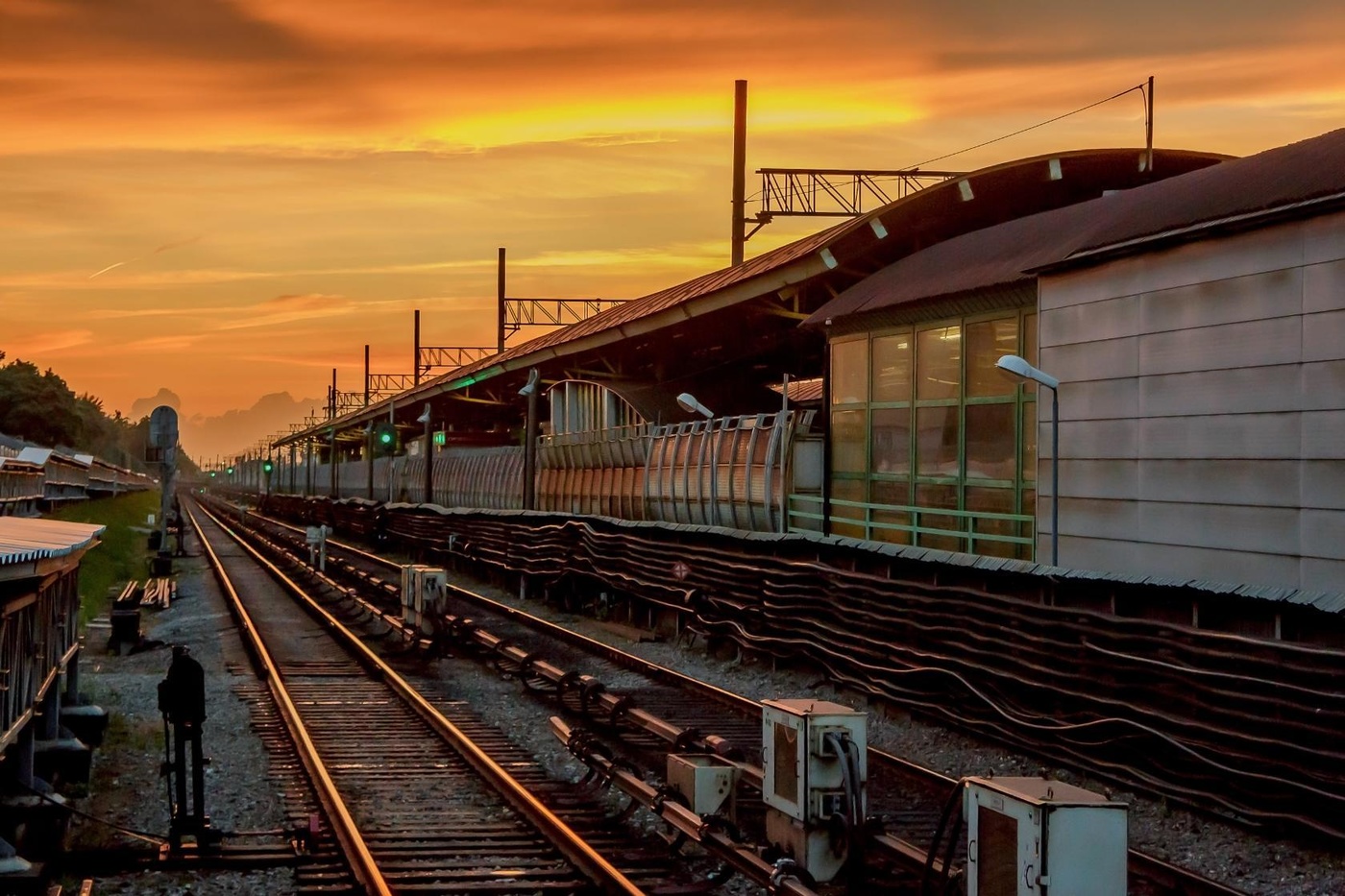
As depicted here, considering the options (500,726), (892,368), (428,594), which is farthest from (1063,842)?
(428,594)

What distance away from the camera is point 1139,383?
14.4 meters

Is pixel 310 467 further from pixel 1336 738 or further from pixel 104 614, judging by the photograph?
pixel 1336 738

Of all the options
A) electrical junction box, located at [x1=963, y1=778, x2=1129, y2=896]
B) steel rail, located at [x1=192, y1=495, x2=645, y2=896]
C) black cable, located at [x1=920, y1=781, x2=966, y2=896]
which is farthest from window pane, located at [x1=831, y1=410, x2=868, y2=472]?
electrical junction box, located at [x1=963, y1=778, x2=1129, y2=896]

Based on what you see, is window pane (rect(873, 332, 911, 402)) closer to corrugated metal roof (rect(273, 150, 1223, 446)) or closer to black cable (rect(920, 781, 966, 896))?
corrugated metal roof (rect(273, 150, 1223, 446))

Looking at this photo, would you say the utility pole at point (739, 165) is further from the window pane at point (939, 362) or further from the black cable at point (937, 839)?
the black cable at point (937, 839)

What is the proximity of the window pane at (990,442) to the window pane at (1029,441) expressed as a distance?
0.21m

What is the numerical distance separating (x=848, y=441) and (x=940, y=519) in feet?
8.84

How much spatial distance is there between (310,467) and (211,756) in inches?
3340

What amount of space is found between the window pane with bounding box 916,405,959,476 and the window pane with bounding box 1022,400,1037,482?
1517 mm

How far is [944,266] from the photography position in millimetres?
20125

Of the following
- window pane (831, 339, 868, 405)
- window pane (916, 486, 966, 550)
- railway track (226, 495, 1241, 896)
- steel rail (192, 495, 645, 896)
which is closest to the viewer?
railway track (226, 495, 1241, 896)

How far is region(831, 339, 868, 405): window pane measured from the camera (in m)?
21.2

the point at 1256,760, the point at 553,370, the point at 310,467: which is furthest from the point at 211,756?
the point at 310,467

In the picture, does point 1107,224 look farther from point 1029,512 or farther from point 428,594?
point 428,594
